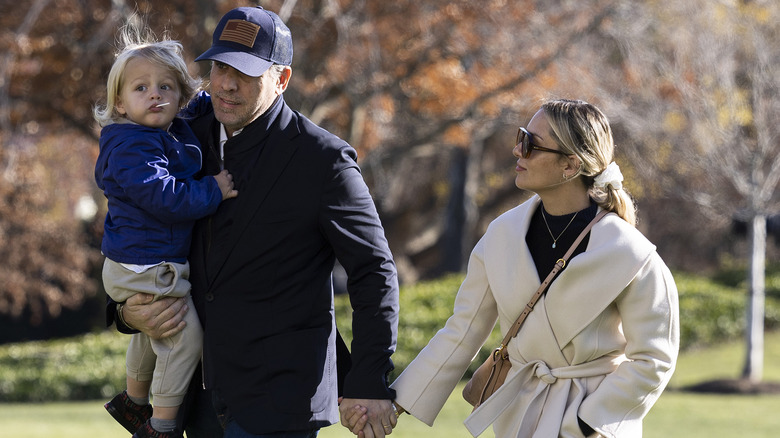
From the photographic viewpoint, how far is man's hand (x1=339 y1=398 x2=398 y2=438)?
3250 mm

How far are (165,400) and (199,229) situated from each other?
0.57 meters

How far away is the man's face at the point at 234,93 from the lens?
3174mm

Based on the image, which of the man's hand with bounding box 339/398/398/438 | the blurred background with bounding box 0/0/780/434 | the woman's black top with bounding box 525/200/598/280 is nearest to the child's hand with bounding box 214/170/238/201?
the man's hand with bounding box 339/398/398/438

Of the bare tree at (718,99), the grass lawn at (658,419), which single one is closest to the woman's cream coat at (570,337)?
the grass lawn at (658,419)

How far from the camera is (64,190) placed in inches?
898

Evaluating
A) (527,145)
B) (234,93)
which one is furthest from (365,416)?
(234,93)

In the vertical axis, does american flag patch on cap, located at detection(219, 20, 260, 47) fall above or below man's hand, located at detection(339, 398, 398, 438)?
above

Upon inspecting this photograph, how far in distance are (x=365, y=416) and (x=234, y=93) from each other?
114 cm

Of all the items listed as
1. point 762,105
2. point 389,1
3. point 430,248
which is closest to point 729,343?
point 762,105

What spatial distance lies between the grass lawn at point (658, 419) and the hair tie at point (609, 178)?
6476mm

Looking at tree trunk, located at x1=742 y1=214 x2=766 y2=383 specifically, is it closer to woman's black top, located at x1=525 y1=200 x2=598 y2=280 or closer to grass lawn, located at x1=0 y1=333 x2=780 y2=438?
grass lawn, located at x1=0 y1=333 x2=780 y2=438

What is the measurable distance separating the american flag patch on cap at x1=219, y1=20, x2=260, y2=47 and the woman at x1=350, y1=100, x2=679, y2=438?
0.93 m

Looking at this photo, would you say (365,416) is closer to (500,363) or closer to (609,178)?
(500,363)

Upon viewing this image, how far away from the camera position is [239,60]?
3.13 metres
